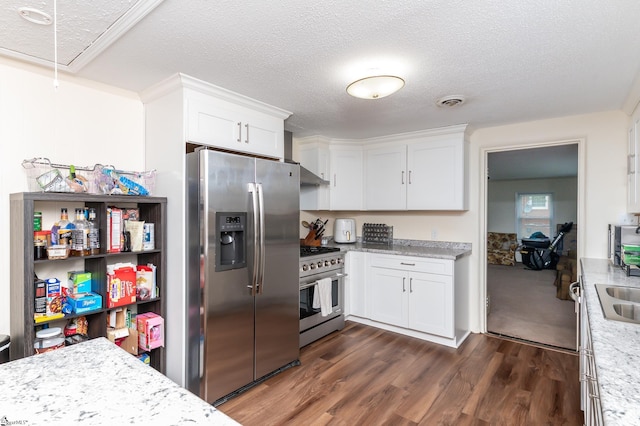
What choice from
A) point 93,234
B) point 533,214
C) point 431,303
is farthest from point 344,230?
point 533,214

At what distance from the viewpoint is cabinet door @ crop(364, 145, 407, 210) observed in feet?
12.4

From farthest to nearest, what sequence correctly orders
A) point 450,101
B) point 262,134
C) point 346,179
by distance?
point 346,179
point 262,134
point 450,101

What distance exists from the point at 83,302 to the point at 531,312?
4.81 m

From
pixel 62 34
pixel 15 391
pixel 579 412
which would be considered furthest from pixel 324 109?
pixel 579 412

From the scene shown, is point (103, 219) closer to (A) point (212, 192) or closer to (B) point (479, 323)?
(A) point (212, 192)

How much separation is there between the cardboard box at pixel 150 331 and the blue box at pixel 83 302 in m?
0.31

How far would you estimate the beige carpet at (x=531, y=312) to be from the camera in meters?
→ 3.44

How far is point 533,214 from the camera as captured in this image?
27.9ft

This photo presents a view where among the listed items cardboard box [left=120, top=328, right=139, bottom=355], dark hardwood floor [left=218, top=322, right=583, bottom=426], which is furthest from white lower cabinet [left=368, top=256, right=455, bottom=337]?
cardboard box [left=120, top=328, right=139, bottom=355]

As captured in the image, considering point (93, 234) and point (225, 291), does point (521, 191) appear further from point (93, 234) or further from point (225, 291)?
point (93, 234)

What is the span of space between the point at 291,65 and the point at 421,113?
144cm

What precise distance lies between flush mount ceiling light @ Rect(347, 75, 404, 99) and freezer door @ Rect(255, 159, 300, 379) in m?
0.81

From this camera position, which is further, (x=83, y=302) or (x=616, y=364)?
(x=83, y=302)

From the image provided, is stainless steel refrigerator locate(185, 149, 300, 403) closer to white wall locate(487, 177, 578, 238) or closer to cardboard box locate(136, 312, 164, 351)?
cardboard box locate(136, 312, 164, 351)
